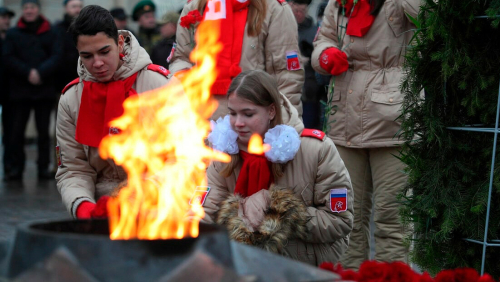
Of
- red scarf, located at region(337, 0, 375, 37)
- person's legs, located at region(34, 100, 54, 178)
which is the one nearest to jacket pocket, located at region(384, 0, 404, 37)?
red scarf, located at region(337, 0, 375, 37)

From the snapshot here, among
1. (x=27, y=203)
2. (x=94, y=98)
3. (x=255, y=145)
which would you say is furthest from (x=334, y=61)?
(x=27, y=203)

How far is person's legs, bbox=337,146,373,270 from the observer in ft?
16.6

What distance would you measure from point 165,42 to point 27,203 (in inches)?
95.1

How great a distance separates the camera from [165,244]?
222cm

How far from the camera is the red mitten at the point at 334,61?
16.3 feet

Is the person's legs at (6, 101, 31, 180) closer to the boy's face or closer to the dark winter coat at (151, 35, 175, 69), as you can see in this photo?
the dark winter coat at (151, 35, 175, 69)

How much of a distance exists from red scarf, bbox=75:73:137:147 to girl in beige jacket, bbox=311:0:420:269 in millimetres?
1455

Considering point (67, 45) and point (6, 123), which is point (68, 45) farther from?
point (6, 123)

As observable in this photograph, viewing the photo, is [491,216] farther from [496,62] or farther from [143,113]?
[143,113]

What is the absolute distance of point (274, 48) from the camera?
530cm

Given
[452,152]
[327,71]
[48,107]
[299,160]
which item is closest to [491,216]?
[452,152]

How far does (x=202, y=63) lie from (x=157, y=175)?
629 mm

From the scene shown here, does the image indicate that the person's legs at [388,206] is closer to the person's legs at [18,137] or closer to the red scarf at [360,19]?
the red scarf at [360,19]

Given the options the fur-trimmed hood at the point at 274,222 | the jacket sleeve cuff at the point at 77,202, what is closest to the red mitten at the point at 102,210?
the fur-trimmed hood at the point at 274,222
